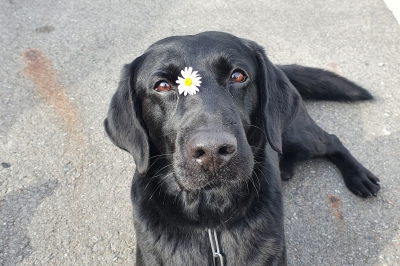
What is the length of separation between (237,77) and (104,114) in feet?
6.84

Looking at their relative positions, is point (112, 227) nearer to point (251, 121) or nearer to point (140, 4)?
point (251, 121)

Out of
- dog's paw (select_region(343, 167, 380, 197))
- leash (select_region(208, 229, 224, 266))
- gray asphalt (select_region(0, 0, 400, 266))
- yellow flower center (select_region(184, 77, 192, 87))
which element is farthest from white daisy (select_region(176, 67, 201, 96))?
dog's paw (select_region(343, 167, 380, 197))

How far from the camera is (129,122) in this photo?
7.89 feet

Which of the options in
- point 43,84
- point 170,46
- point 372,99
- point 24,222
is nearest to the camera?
point 170,46

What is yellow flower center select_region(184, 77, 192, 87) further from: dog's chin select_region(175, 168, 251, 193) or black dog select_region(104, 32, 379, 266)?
dog's chin select_region(175, 168, 251, 193)

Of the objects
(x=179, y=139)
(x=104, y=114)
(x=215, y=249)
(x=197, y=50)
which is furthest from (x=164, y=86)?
(x=104, y=114)

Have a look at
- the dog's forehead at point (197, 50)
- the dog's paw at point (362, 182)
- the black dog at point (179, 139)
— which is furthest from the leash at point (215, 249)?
the dog's paw at point (362, 182)

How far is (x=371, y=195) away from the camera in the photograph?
324 centimetres

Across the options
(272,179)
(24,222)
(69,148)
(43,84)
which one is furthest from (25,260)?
(43,84)

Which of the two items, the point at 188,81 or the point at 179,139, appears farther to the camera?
the point at 188,81

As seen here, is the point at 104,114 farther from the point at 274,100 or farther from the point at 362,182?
the point at 362,182

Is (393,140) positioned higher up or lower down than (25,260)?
higher up

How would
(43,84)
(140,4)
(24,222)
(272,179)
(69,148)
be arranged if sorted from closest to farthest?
(272,179)
(24,222)
(69,148)
(43,84)
(140,4)

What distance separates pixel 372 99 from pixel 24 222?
3410 millimetres
